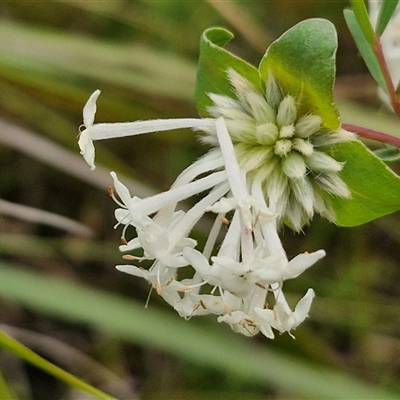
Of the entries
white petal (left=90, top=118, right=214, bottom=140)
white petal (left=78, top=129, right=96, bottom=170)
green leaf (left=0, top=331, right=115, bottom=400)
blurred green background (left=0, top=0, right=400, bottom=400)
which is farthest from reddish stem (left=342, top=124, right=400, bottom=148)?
blurred green background (left=0, top=0, right=400, bottom=400)

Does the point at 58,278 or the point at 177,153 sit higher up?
the point at 177,153

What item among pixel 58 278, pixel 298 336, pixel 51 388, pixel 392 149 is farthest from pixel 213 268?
pixel 51 388

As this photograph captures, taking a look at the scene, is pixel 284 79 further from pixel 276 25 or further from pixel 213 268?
pixel 276 25

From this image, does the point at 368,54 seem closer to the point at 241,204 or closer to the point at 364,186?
the point at 364,186

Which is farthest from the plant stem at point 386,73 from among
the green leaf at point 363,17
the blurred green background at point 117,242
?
the blurred green background at point 117,242

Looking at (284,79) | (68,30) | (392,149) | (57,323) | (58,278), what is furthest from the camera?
(68,30)

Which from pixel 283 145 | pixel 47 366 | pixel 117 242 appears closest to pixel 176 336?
pixel 117 242
